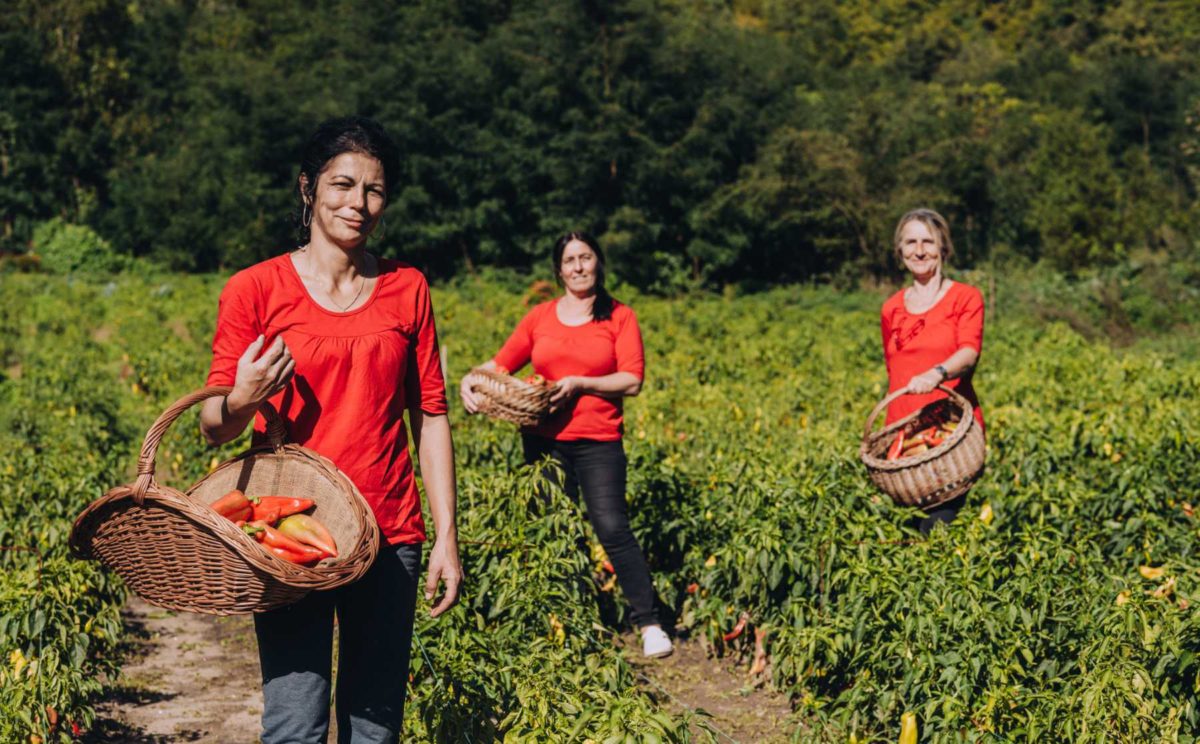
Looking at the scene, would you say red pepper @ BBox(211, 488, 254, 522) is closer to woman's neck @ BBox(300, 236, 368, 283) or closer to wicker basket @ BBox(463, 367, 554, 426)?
woman's neck @ BBox(300, 236, 368, 283)

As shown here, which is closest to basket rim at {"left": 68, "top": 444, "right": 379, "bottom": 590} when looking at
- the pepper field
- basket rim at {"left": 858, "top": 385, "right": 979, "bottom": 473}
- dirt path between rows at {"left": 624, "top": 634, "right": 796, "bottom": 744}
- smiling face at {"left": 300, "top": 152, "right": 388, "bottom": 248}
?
smiling face at {"left": 300, "top": 152, "right": 388, "bottom": 248}

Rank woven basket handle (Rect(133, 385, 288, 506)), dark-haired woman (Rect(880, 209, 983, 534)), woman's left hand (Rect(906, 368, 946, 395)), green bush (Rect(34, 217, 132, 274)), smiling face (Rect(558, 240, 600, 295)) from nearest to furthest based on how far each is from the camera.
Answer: woven basket handle (Rect(133, 385, 288, 506))
woman's left hand (Rect(906, 368, 946, 395))
dark-haired woman (Rect(880, 209, 983, 534))
smiling face (Rect(558, 240, 600, 295))
green bush (Rect(34, 217, 132, 274))

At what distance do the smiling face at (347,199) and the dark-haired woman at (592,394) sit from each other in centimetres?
226

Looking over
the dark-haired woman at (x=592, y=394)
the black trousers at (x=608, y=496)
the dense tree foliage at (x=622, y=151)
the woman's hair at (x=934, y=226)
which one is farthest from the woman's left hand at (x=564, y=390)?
the dense tree foliage at (x=622, y=151)

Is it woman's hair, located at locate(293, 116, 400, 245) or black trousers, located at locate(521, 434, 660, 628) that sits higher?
woman's hair, located at locate(293, 116, 400, 245)

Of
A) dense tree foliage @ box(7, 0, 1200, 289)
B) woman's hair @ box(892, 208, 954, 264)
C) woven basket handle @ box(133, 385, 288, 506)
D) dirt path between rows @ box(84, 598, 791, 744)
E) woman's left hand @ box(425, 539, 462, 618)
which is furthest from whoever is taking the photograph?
dense tree foliage @ box(7, 0, 1200, 289)

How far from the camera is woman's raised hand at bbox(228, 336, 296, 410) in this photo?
2.32 metres

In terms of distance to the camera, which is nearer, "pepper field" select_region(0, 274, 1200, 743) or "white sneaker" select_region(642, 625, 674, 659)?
"pepper field" select_region(0, 274, 1200, 743)

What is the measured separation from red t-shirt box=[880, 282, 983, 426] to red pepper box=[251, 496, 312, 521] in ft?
9.63

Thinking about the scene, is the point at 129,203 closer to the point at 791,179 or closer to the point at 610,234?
the point at 610,234

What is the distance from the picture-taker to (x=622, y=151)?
96.8ft

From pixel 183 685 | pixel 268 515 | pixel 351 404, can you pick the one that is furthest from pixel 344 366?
pixel 183 685

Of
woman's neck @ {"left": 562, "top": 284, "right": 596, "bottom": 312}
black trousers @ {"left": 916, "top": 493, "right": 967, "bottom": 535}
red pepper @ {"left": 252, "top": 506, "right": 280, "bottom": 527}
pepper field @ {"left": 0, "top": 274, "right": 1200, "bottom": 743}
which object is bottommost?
pepper field @ {"left": 0, "top": 274, "right": 1200, "bottom": 743}

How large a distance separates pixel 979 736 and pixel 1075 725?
0.24 metres
